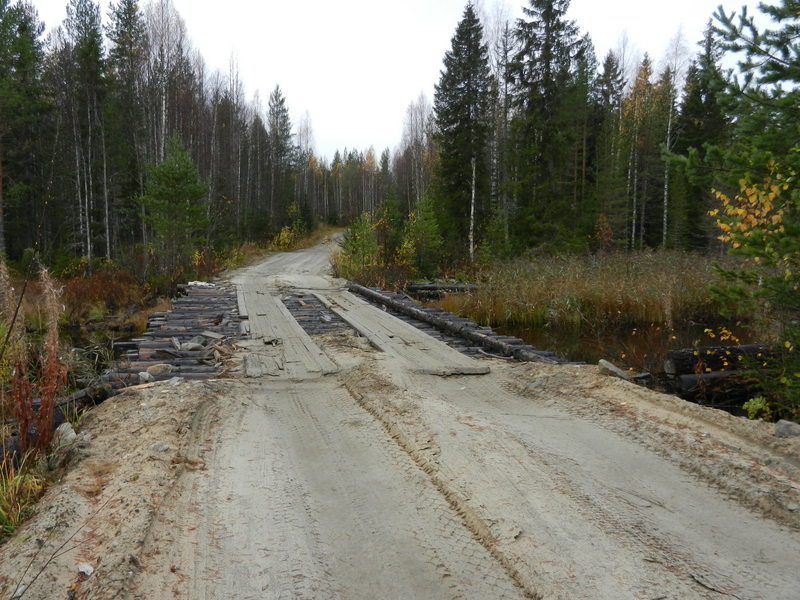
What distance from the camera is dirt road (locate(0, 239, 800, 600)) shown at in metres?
2.31

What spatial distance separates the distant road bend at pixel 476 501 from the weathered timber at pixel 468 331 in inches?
63.5

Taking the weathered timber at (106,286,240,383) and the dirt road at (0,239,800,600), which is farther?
the weathered timber at (106,286,240,383)

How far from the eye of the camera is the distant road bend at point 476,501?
233cm

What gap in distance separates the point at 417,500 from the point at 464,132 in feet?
73.8

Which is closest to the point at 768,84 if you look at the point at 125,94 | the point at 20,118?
the point at 20,118

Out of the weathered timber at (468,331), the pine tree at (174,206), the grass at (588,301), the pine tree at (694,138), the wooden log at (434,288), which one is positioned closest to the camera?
the weathered timber at (468,331)

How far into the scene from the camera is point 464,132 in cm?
2347

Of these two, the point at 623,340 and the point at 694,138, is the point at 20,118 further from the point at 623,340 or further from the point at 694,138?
the point at 694,138

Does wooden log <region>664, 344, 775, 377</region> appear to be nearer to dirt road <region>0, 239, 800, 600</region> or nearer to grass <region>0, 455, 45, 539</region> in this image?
dirt road <region>0, 239, 800, 600</region>

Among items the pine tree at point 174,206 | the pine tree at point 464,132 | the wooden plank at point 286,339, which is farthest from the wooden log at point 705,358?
the pine tree at point 464,132

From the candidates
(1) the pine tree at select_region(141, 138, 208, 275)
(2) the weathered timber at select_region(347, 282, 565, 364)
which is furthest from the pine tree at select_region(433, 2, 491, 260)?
(2) the weathered timber at select_region(347, 282, 565, 364)

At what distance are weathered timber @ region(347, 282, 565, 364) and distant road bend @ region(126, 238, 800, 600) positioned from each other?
1.61 metres

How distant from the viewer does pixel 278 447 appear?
3816 millimetres

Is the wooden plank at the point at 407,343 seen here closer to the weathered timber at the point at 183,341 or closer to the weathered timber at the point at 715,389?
the weathered timber at the point at 183,341
